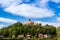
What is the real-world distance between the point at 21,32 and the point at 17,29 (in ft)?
9.66

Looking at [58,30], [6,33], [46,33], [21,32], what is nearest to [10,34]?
[6,33]

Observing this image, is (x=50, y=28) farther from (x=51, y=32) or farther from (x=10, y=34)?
(x=10, y=34)

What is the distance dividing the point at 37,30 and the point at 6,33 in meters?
13.7

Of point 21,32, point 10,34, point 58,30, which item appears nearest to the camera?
point 58,30

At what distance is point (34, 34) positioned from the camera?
80.0m

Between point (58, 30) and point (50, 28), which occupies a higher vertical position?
→ point (50, 28)

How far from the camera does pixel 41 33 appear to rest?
8356cm

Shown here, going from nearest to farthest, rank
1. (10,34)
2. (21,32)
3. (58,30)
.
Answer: (58,30)
(10,34)
(21,32)

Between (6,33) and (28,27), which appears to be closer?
(6,33)

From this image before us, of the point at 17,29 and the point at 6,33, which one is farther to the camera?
the point at 17,29

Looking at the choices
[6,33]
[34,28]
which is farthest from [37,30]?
[6,33]

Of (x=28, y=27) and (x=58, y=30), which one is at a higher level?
(x=28, y=27)

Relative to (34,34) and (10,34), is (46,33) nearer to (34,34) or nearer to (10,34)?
(34,34)

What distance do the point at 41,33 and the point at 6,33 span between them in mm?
15948
